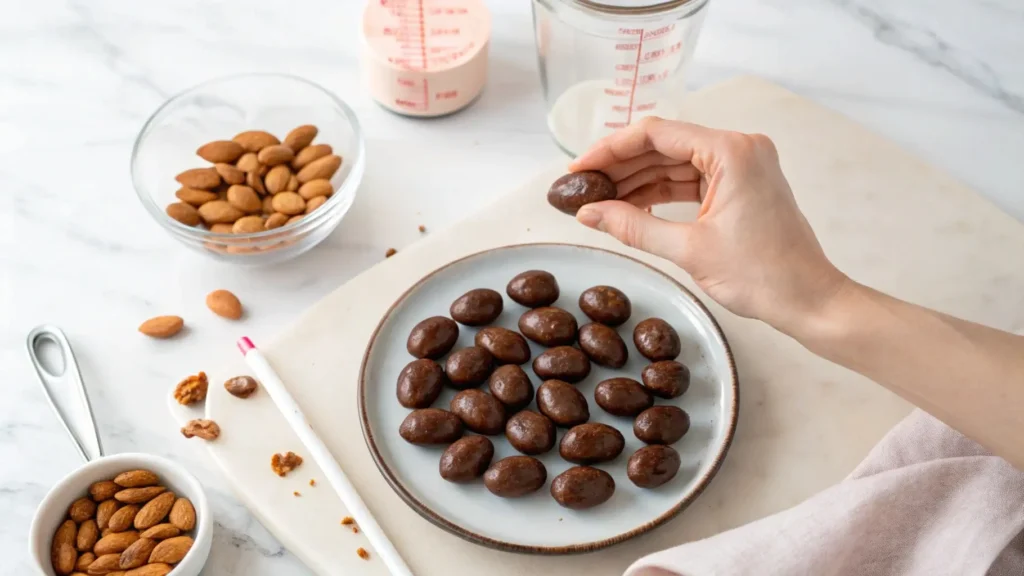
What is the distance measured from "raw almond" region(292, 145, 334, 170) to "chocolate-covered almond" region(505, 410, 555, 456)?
622 millimetres

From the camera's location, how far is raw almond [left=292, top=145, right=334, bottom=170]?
161 centimetres

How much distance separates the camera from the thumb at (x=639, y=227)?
117cm

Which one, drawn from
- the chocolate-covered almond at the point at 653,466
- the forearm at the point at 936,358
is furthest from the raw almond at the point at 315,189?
the forearm at the point at 936,358

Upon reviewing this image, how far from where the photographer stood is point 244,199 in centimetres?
154

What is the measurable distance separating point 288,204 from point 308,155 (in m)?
0.12

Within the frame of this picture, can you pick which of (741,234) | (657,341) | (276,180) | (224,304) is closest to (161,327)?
(224,304)

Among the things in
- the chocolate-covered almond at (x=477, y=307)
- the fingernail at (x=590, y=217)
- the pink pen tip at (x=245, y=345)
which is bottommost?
the pink pen tip at (x=245, y=345)

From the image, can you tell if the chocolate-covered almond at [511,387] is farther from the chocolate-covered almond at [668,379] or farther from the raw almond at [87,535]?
the raw almond at [87,535]

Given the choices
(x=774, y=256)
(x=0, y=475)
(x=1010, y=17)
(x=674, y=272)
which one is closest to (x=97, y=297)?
(x=0, y=475)

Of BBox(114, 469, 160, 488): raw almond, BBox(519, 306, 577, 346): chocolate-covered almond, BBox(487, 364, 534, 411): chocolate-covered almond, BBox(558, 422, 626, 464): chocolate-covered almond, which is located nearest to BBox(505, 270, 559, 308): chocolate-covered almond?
BBox(519, 306, 577, 346): chocolate-covered almond

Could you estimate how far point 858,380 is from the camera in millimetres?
1377

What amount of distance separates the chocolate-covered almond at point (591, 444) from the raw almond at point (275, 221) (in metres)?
0.59

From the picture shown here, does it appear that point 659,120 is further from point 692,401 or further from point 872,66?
point 872,66

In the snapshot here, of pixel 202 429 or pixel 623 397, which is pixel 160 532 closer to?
pixel 202 429
